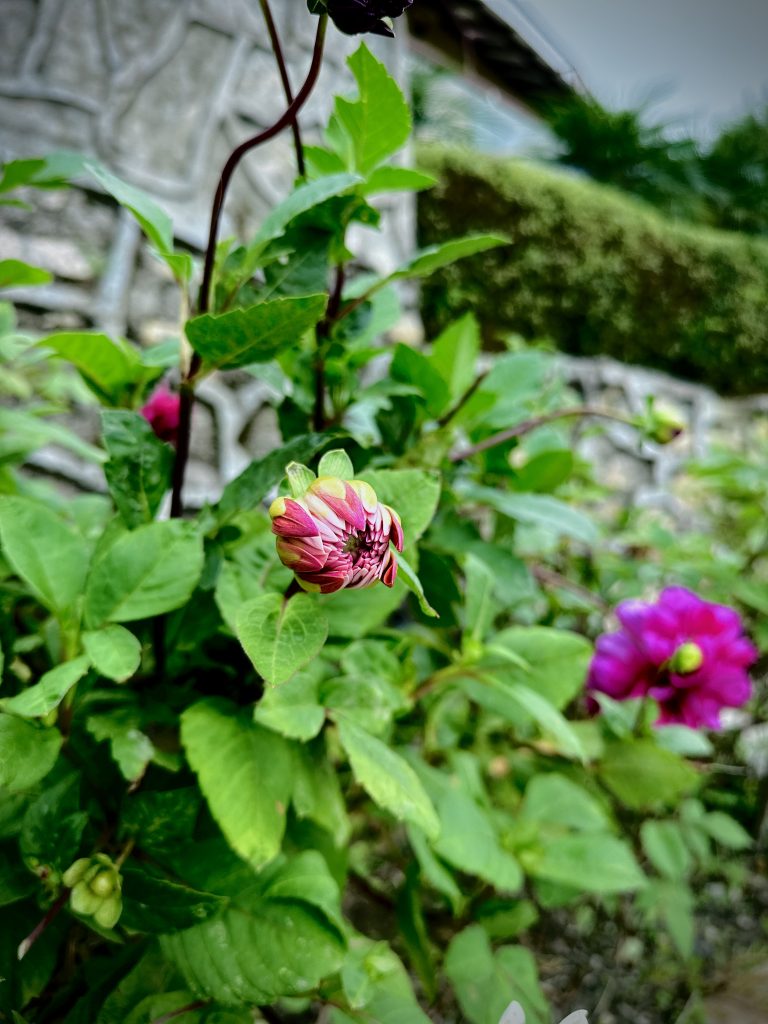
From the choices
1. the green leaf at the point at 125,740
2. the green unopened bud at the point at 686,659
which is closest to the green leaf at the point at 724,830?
the green unopened bud at the point at 686,659

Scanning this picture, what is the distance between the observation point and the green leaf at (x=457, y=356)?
1.60 ft

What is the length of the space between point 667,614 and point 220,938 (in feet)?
1.36

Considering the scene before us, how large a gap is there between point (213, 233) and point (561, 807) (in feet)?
1.69

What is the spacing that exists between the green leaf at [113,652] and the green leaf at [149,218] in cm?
17

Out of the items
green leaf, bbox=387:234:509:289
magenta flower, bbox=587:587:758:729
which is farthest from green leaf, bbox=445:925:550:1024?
green leaf, bbox=387:234:509:289

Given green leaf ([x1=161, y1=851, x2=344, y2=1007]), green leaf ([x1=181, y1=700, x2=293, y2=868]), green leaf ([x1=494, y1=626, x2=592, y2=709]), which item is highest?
green leaf ([x1=494, y1=626, x2=592, y2=709])

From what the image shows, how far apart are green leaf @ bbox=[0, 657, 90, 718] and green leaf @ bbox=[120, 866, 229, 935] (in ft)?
0.27

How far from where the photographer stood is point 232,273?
0.35 meters

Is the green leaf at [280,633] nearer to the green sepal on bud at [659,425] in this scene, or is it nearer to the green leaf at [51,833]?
the green leaf at [51,833]

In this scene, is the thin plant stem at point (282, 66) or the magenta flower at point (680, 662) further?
the magenta flower at point (680, 662)

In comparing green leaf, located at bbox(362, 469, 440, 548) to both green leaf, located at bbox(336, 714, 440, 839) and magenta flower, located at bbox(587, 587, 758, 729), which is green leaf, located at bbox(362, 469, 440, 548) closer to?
green leaf, located at bbox(336, 714, 440, 839)

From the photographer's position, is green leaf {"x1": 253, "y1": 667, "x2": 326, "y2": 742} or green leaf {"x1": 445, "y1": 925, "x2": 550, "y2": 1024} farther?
green leaf {"x1": 445, "y1": 925, "x2": 550, "y2": 1024}

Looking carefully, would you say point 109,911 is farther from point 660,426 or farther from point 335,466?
point 660,426

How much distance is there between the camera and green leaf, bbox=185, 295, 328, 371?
0.29 m
